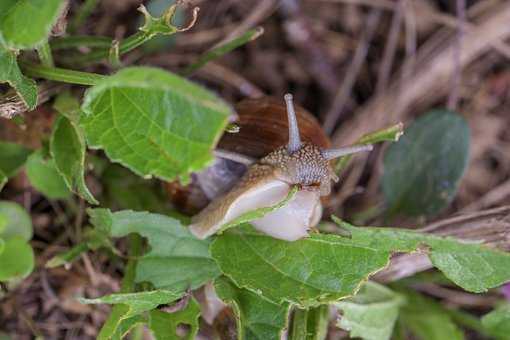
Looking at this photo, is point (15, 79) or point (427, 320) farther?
point (427, 320)

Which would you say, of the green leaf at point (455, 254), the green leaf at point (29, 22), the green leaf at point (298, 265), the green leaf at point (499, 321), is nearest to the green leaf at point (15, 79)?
the green leaf at point (29, 22)

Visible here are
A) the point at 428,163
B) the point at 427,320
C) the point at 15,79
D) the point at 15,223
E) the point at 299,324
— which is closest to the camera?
the point at 15,79

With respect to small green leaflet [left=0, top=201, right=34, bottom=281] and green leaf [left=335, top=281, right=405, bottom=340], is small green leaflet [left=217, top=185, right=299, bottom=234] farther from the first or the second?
small green leaflet [left=0, top=201, right=34, bottom=281]

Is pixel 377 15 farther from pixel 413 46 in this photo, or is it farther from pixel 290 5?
pixel 290 5

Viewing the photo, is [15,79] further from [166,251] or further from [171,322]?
[171,322]

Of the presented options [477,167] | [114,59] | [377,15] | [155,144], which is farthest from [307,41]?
[155,144]

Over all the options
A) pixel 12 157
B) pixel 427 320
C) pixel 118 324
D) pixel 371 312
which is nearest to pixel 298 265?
pixel 371 312

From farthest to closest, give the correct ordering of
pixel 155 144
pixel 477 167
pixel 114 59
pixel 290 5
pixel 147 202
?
pixel 477 167, pixel 290 5, pixel 147 202, pixel 114 59, pixel 155 144
